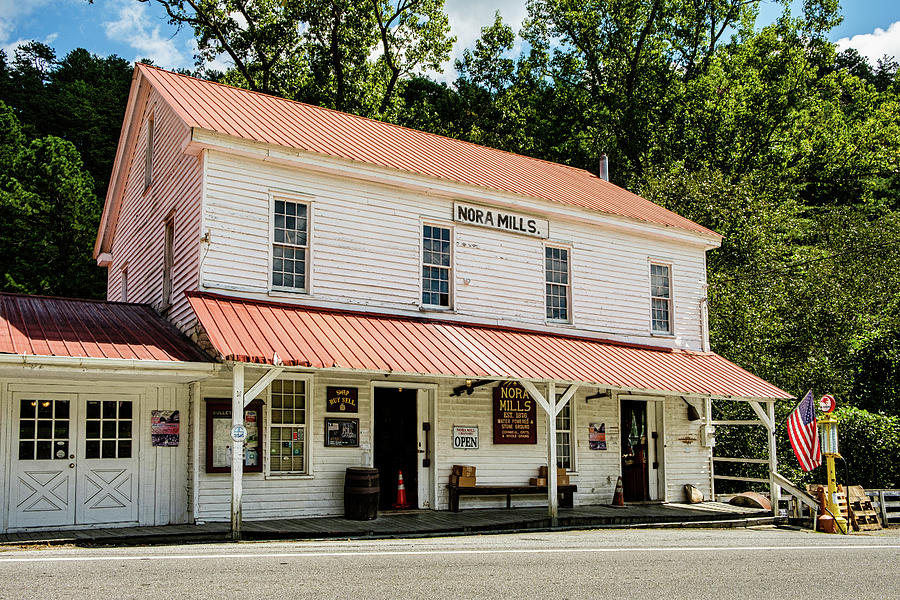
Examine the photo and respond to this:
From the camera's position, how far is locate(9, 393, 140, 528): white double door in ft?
39.6

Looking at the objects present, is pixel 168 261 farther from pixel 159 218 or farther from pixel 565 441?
pixel 565 441

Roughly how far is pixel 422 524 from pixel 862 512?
29.2 ft

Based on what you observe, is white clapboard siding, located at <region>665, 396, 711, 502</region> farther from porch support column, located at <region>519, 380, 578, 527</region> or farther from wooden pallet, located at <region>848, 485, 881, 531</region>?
porch support column, located at <region>519, 380, 578, 527</region>

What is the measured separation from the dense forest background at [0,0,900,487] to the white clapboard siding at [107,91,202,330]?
34.6 ft

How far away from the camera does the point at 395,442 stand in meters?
15.4

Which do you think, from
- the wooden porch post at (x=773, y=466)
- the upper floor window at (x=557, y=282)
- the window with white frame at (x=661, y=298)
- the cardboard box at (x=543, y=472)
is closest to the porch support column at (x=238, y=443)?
the cardboard box at (x=543, y=472)

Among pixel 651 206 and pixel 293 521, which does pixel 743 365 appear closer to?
pixel 651 206

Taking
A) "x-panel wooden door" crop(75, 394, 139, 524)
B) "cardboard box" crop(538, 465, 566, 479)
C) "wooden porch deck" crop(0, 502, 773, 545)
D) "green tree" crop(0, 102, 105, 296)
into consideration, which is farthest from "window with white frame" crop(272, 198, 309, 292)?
"green tree" crop(0, 102, 105, 296)

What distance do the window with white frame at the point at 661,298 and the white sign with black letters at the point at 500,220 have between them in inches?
132

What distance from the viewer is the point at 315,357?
40.3 feet

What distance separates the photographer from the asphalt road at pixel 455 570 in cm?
718

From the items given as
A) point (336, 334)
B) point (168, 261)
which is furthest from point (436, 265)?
point (168, 261)

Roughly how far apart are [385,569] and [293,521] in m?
5.23

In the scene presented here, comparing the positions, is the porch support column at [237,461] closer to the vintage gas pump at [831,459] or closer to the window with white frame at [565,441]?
the window with white frame at [565,441]
